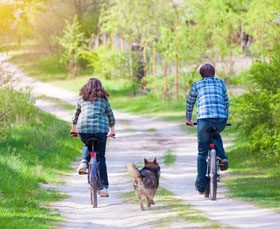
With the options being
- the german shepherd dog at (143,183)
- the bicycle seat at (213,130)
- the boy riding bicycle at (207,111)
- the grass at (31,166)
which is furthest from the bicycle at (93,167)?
the bicycle seat at (213,130)

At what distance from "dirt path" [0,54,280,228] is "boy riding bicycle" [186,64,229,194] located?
0.58 m

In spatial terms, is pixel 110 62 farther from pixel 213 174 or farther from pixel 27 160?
pixel 213 174

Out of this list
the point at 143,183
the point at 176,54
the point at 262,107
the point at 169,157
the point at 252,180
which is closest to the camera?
the point at 143,183

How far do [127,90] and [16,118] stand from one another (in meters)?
20.6

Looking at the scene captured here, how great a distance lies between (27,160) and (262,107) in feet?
16.6

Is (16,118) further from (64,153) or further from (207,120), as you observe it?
(207,120)

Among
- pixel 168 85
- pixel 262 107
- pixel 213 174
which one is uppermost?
pixel 262 107

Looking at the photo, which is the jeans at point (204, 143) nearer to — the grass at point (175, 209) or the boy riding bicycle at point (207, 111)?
the boy riding bicycle at point (207, 111)

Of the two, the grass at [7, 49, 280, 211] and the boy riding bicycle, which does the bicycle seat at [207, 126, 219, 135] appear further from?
the grass at [7, 49, 280, 211]

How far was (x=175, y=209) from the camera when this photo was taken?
13.8 meters

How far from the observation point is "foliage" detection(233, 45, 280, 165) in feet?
68.4

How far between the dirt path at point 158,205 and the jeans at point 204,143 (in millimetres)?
310

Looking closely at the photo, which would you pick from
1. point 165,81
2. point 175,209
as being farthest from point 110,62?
point 175,209

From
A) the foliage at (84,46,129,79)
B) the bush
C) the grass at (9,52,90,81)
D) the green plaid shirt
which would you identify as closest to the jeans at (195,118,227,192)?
the green plaid shirt
